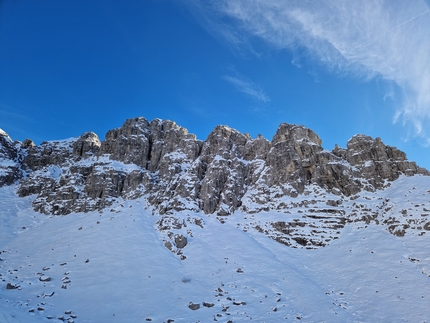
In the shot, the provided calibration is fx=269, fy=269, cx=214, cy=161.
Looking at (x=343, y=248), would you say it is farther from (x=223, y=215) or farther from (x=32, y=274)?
(x=32, y=274)

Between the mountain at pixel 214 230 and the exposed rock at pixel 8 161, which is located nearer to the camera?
the mountain at pixel 214 230

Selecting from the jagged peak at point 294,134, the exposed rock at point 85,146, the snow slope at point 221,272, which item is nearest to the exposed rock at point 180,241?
the snow slope at point 221,272

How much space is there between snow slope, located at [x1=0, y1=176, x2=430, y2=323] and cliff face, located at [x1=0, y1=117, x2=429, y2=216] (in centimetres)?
562

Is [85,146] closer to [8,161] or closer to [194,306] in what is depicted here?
[8,161]

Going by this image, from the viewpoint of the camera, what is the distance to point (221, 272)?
3691cm

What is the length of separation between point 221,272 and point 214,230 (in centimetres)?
1306

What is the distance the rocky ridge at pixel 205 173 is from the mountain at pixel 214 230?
311 millimetres

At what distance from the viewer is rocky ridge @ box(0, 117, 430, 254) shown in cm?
5306

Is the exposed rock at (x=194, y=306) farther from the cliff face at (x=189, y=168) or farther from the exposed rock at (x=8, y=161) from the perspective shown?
the exposed rock at (x=8, y=161)

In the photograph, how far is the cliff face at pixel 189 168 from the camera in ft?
187

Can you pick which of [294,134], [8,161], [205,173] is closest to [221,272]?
[205,173]

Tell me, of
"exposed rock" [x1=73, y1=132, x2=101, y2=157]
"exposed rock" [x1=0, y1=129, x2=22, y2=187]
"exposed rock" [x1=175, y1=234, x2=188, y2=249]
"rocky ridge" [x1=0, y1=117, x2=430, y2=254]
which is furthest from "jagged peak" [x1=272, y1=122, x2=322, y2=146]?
"exposed rock" [x1=0, y1=129, x2=22, y2=187]

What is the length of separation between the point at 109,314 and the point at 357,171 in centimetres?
5292

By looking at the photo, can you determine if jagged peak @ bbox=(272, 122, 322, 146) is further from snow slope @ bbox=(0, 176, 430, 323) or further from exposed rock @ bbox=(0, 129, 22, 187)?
exposed rock @ bbox=(0, 129, 22, 187)
